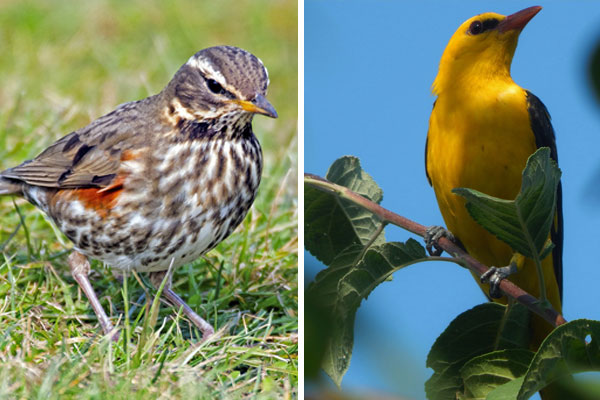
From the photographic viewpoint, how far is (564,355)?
1.44 metres

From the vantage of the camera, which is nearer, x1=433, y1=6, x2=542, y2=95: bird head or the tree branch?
the tree branch

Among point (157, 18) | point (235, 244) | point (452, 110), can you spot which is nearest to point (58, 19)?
point (157, 18)

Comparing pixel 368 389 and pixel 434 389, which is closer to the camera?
pixel 368 389

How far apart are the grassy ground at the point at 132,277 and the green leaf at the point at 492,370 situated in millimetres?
1123

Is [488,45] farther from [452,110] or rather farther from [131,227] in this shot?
[131,227]

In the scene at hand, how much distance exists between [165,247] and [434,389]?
163cm

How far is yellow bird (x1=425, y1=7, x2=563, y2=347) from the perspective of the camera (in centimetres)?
196

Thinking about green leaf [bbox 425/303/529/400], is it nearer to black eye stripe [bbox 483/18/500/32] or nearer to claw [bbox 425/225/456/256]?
claw [bbox 425/225/456/256]

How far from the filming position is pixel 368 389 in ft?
3.96

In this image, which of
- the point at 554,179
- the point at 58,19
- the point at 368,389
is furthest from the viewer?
the point at 58,19

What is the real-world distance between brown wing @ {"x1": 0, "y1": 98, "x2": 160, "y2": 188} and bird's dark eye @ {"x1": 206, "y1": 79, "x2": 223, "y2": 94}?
0.28m

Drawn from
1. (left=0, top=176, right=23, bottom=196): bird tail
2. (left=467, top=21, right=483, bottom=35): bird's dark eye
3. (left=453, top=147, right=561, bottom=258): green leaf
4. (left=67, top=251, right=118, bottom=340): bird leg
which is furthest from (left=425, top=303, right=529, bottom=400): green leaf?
(left=0, top=176, right=23, bottom=196): bird tail

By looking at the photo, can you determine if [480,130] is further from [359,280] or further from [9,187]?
[9,187]

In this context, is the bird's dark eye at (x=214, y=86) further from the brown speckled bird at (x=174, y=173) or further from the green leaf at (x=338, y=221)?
the green leaf at (x=338, y=221)
